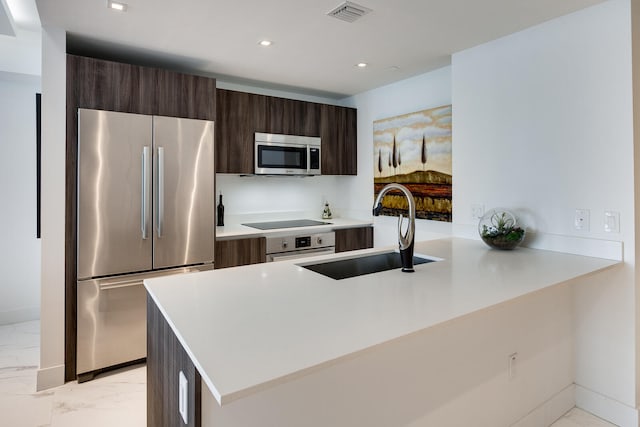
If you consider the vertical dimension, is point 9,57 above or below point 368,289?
above

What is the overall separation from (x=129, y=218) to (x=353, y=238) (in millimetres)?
2082

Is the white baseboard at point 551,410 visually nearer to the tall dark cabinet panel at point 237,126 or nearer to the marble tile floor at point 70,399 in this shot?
the marble tile floor at point 70,399

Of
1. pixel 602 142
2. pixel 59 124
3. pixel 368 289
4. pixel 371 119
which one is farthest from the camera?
pixel 371 119

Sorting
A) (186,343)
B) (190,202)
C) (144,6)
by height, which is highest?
(144,6)

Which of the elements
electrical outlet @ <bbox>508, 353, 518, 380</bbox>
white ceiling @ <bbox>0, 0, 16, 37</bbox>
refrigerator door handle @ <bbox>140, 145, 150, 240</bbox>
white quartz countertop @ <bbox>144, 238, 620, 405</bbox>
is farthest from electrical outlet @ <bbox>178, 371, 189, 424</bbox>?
white ceiling @ <bbox>0, 0, 16, 37</bbox>

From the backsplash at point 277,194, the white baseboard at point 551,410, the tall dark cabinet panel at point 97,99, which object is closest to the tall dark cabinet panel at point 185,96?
the tall dark cabinet panel at point 97,99

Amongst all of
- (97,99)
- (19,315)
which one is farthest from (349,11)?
(19,315)

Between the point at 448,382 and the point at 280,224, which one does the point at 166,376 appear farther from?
the point at 280,224

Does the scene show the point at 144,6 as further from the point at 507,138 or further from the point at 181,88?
the point at 507,138

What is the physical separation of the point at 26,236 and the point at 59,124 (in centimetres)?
163

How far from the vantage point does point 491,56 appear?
2.61 meters

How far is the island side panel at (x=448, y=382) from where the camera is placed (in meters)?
1.26

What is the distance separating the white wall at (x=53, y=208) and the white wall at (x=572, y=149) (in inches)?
108

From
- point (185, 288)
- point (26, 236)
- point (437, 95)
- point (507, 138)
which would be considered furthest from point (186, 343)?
point (26, 236)
